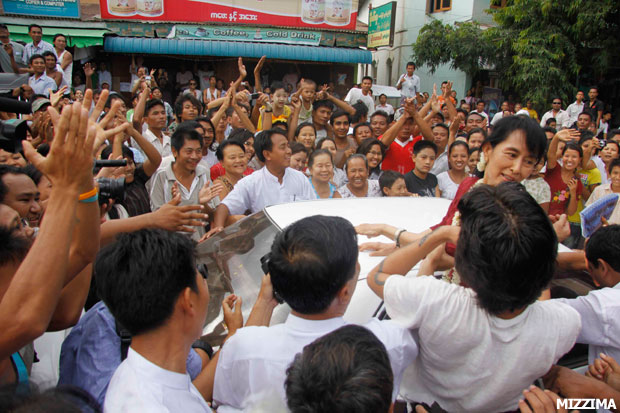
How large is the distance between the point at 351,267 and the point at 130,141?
4514 millimetres

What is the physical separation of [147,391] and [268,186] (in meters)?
2.62

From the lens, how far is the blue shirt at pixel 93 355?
159 cm

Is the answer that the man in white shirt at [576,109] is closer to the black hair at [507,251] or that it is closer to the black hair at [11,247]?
the black hair at [507,251]

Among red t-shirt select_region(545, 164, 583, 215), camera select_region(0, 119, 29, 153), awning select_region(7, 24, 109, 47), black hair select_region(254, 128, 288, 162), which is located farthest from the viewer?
awning select_region(7, 24, 109, 47)

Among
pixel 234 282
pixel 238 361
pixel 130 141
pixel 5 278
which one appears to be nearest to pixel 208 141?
pixel 130 141

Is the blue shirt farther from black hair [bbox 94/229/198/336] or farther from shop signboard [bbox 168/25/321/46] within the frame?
shop signboard [bbox 168/25/321/46]

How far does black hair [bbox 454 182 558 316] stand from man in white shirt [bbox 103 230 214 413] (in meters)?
0.88

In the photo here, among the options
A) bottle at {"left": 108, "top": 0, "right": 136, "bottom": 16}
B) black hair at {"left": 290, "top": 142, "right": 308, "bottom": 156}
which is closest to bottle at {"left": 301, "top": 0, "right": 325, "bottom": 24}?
bottle at {"left": 108, "top": 0, "right": 136, "bottom": 16}

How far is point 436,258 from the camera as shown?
1796 mm

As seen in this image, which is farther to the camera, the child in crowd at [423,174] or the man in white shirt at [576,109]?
the man in white shirt at [576,109]

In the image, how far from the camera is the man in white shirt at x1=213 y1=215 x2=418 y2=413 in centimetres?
138

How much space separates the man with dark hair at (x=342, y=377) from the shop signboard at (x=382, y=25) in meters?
16.1

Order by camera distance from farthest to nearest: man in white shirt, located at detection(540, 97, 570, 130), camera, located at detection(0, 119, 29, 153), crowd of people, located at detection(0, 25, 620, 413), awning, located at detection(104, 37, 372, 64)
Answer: awning, located at detection(104, 37, 372, 64) < man in white shirt, located at detection(540, 97, 570, 130) < camera, located at detection(0, 119, 29, 153) < crowd of people, located at detection(0, 25, 620, 413)

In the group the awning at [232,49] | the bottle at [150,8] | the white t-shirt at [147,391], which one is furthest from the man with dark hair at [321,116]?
the bottle at [150,8]
